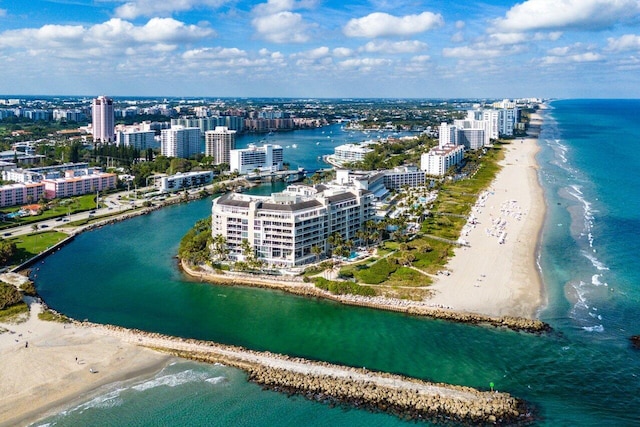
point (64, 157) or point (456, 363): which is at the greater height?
point (64, 157)

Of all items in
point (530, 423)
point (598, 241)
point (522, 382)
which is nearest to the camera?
point (530, 423)

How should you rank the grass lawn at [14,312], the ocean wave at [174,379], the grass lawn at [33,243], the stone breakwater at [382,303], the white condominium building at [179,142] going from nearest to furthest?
1. the ocean wave at [174,379]
2. the stone breakwater at [382,303]
3. the grass lawn at [14,312]
4. the grass lawn at [33,243]
5. the white condominium building at [179,142]

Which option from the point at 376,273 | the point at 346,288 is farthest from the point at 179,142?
the point at 346,288

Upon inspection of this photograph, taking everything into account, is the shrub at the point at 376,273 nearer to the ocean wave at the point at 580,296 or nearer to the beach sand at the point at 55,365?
the ocean wave at the point at 580,296

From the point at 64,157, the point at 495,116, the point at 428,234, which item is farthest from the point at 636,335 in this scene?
the point at 495,116

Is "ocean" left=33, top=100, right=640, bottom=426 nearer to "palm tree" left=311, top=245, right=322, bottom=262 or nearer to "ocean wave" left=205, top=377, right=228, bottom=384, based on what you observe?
"ocean wave" left=205, top=377, right=228, bottom=384

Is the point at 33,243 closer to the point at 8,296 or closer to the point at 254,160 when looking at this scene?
the point at 8,296

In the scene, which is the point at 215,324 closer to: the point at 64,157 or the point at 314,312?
the point at 314,312

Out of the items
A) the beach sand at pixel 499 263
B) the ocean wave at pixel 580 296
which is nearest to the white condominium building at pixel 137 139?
the beach sand at pixel 499 263
